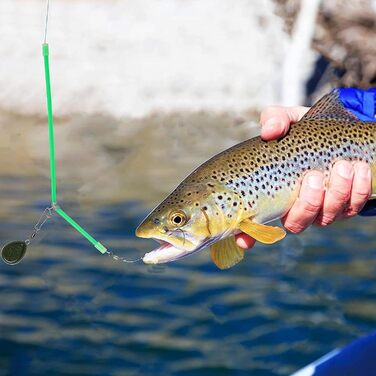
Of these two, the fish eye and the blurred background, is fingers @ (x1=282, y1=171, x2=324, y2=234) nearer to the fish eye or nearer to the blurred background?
the fish eye

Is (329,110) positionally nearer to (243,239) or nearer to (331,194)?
(331,194)

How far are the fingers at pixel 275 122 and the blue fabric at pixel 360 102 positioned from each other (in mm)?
185

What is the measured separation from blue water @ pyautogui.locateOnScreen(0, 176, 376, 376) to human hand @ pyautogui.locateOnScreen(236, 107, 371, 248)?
2811mm

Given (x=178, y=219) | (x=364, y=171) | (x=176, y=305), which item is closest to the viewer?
(x=178, y=219)

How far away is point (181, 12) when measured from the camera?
12242mm

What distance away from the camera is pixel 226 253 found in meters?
2.66

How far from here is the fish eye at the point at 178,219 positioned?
2525 mm

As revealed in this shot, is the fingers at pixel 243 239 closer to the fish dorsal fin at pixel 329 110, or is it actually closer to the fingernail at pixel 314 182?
the fingernail at pixel 314 182

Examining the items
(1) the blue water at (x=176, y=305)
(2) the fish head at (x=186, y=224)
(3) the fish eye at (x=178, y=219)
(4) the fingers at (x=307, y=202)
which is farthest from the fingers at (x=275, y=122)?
(1) the blue water at (x=176, y=305)

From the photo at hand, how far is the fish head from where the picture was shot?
8.25 feet

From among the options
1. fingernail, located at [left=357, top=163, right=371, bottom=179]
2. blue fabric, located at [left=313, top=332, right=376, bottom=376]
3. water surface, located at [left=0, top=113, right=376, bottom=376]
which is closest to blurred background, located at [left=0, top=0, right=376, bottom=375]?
water surface, located at [left=0, top=113, right=376, bottom=376]

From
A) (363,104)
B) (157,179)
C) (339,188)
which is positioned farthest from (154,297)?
(339,188)

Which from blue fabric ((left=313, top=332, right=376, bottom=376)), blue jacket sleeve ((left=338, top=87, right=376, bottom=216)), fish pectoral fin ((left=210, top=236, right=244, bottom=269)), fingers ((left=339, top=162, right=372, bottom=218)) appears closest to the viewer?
fish pectoral fin ((left=210, top=236, right=244, bottom=269))

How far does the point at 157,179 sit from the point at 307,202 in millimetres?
6275
